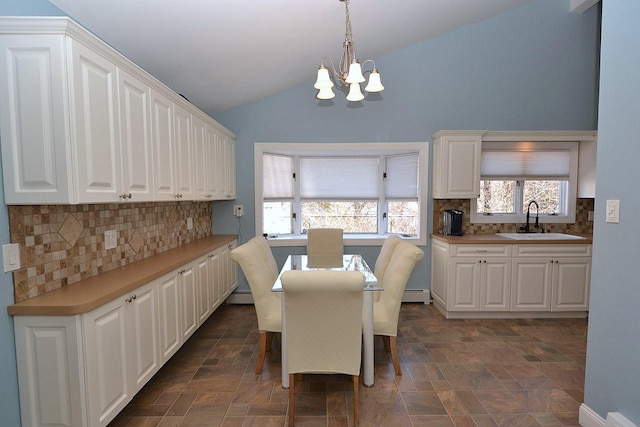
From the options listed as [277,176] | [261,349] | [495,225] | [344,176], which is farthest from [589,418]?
[277,176]

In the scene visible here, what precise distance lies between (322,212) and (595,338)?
314cm

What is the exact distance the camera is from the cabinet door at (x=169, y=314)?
2.28 meters

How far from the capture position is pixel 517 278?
3643 millimetres

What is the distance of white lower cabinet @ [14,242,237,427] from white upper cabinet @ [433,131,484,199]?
321 cm

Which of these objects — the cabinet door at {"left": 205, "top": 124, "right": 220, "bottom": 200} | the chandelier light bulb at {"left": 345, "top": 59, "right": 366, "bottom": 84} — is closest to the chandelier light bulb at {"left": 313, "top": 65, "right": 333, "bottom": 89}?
the chandelier light bulb at {"left": 345, "top": 59, "right": 366, "bottom": 84}

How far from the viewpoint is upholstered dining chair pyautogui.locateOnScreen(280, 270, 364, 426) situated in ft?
6.10

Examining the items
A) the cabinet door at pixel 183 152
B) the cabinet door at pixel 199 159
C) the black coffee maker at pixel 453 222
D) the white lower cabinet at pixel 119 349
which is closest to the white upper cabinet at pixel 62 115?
the white lower cabinet at pixel 119 349

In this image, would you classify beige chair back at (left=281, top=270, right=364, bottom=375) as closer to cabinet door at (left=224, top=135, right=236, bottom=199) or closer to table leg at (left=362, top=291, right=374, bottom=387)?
table leg at (left=362, top=291, right=374, bottom=387)

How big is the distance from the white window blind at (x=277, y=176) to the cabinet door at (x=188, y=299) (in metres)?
1.70

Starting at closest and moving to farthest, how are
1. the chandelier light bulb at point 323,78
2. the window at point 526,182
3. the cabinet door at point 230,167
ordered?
the chandelier light bulb at point 323,78 → the cabinet door at point 230,167 → the window at point 526,182

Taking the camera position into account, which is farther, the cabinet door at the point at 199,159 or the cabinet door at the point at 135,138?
the cabinet door at the point at 199,159

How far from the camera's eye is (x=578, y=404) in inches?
86.7

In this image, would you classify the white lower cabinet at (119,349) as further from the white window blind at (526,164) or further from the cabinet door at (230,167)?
the white window blind at (526,164)

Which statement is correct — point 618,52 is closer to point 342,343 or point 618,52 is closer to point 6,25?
point 342,343
